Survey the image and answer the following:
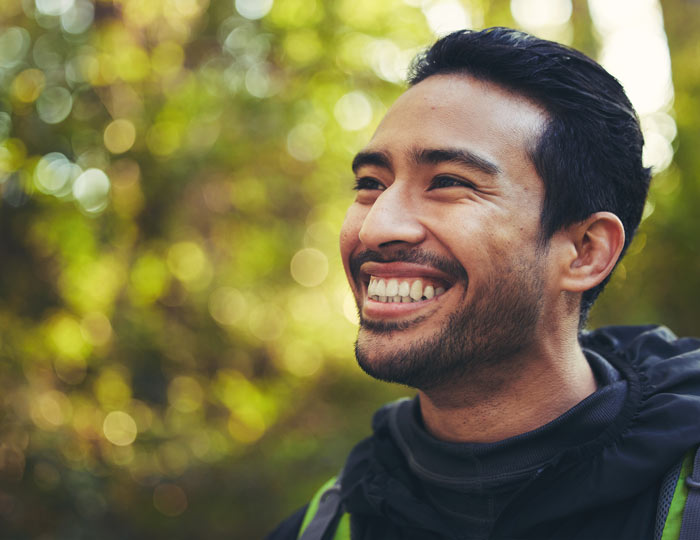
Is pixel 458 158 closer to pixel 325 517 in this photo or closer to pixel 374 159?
pixel 374 159

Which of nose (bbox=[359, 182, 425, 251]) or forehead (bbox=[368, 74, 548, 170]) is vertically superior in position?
forehead (bbox=[368, 74, 548, 170])

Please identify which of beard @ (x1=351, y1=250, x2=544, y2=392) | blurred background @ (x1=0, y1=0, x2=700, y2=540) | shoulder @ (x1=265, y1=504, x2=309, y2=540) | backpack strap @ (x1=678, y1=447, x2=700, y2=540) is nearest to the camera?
backpack strap @ (x1=678, y1=447, x2=700, y2=540)

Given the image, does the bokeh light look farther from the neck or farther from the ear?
the ear

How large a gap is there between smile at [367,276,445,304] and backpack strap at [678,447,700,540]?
2.42 ft

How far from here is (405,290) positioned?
175cm

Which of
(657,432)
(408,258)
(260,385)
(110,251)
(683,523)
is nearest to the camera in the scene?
(683,523)

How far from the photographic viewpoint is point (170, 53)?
207 inches

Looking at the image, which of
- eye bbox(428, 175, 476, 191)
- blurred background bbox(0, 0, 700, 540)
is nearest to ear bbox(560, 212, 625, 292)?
eye bbox(428, 175, 476, 191)

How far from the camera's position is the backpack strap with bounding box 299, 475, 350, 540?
189 centimetres

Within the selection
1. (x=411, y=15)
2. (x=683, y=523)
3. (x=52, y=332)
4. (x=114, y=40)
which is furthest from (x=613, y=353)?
(x=411, y=15)

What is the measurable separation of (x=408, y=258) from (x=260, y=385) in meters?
5.08

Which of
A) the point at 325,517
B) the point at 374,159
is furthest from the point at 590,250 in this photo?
the point at 325,517

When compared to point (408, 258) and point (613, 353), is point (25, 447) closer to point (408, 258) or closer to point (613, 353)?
point (408, 258)

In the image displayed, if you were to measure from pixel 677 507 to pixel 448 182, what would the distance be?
3.26ft
